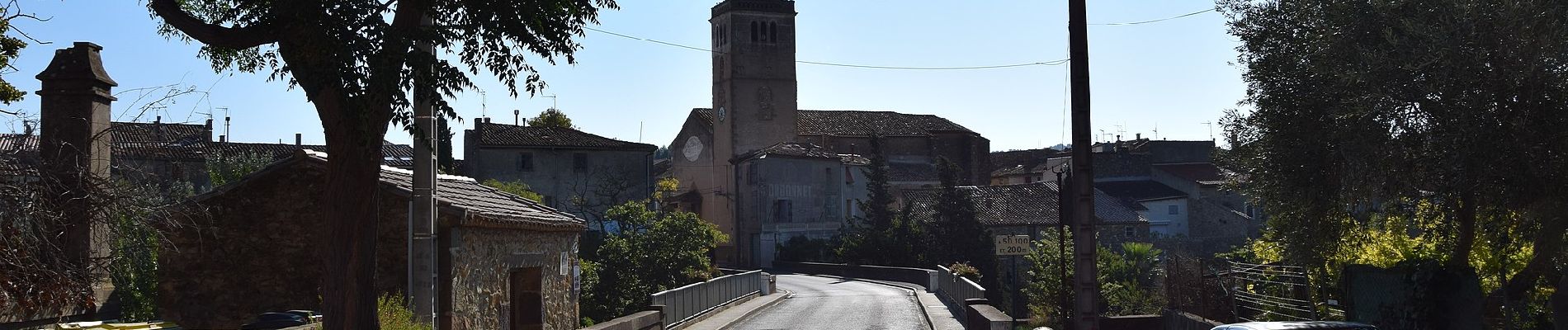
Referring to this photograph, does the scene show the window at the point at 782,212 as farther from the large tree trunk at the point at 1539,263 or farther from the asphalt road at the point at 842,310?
the large tree trunk at the point at 1539,263

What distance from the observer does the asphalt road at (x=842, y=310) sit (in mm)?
28859

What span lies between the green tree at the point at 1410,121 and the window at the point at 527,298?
957cm

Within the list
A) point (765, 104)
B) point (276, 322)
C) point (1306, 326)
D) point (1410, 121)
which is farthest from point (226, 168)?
point (765, 104)

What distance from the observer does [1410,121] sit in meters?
13.3

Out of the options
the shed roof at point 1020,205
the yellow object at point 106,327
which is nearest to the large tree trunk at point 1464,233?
the yellow object at point 106,327

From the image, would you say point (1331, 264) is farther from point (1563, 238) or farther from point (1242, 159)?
point (1563, 238)

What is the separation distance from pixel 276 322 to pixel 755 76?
76416 millimetres

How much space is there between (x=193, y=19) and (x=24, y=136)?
163 centimetres

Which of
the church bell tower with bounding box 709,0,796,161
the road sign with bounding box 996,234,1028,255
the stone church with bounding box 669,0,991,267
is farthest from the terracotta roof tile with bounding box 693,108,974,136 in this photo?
the road sign with bounding box 996,234,1028,255

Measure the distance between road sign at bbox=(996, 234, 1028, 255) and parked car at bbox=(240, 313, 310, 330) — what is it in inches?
625

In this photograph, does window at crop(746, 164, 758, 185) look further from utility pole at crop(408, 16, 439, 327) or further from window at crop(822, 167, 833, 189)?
utility pole at crop(408, 16, 439, 327)

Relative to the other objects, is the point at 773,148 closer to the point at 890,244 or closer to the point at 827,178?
the point at 827,178

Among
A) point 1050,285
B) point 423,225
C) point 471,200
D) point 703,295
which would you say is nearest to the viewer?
point 423,225

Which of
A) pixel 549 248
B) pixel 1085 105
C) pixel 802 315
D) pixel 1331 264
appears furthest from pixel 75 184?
pixel 802 315
